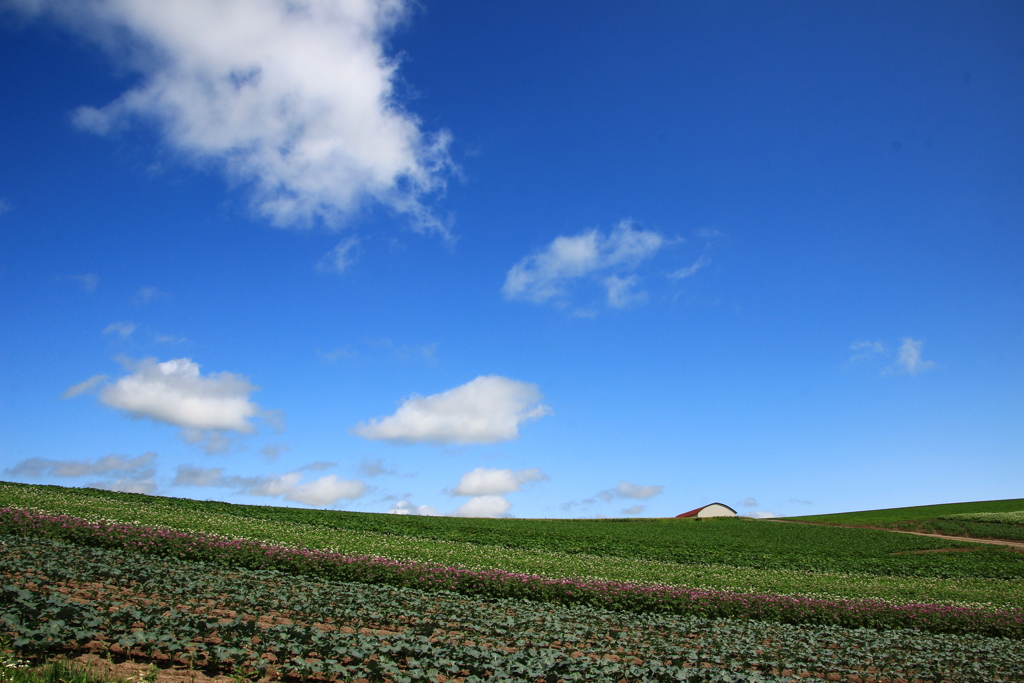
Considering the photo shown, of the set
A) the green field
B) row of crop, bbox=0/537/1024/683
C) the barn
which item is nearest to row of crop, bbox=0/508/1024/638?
row of crop, bbox=0/537/1024/683

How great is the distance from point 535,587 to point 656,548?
21.7 metres

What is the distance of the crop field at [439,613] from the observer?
7.29 meters

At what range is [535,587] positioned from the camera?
16.1m

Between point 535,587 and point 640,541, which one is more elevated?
point 535,587

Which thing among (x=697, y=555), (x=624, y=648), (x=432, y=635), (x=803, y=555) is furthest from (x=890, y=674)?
(x=803, y=555)

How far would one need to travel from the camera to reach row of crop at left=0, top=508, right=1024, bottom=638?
15766 mm

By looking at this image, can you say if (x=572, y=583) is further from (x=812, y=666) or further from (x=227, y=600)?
(x=227, y=600)

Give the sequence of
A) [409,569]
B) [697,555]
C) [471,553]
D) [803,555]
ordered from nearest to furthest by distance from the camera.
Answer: [409,569] → [471,553] → [697,555] → [803,555]

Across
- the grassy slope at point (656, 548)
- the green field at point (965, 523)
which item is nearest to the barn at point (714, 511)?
the green field at point (965, 523)

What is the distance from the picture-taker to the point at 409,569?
54.7 ft

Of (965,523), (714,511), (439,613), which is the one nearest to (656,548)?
(439,613)

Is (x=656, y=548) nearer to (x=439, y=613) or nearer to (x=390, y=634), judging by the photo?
(x=439, y=613)

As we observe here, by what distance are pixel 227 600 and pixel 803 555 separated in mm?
36387

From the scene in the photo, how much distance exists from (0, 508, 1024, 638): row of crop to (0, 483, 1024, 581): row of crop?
21.7 feet
